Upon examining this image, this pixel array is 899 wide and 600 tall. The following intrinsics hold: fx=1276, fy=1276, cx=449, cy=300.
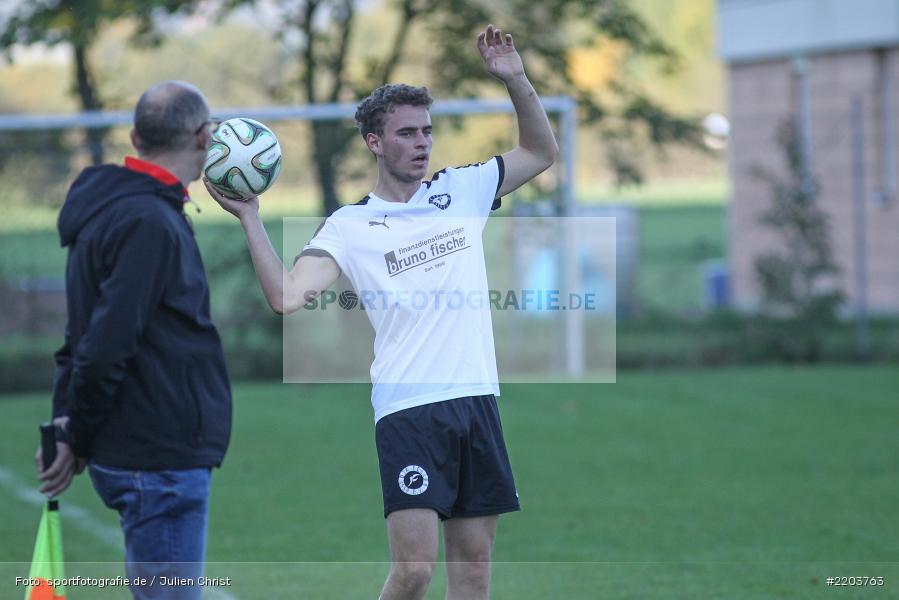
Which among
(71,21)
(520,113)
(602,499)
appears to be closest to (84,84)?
(71,21)

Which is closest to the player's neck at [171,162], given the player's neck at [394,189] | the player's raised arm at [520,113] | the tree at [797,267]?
the player's neck at [394,189]

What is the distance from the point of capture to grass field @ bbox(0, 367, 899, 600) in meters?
6.92

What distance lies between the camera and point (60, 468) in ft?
13.3

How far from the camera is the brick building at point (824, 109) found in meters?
20.4

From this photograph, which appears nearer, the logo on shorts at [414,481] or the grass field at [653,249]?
the logo on shorts at [414,481]

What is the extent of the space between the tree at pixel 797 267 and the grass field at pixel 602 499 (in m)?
2.15

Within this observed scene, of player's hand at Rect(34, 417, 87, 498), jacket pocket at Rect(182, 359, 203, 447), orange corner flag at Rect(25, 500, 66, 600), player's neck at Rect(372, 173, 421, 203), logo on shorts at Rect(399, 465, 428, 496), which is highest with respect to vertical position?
player's neck at Rect(372, 173, 421, 203)

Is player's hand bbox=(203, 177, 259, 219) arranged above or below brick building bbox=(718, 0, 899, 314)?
below

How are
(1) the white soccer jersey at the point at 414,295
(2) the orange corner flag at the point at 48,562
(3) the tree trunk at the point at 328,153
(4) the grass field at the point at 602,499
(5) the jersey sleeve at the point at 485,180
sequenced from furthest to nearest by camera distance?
(3) the tree trunk at the point at 328,153, (4) the grass field at the point at 602,499, (5) the jersey sleeve at the point at 485,180, (1) the white soccer jersey at the point at 414,295, (2) the orange corner flag at the point at 48,562

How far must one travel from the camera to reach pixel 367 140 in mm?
4930

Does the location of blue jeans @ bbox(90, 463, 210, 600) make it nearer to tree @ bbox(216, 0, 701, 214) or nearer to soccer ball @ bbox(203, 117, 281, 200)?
soccer ball @ bbox(203, 117, 281, 200)

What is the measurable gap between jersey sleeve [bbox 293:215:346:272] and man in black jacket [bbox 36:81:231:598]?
0.77 metres

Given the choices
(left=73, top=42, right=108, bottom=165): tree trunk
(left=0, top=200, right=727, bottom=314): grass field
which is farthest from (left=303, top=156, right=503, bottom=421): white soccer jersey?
(left=73, top=42, right=108, bottom=165): tree trunk

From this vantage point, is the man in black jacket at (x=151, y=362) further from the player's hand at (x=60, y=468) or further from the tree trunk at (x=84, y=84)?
the tree trunk at (x=84, y=84)
